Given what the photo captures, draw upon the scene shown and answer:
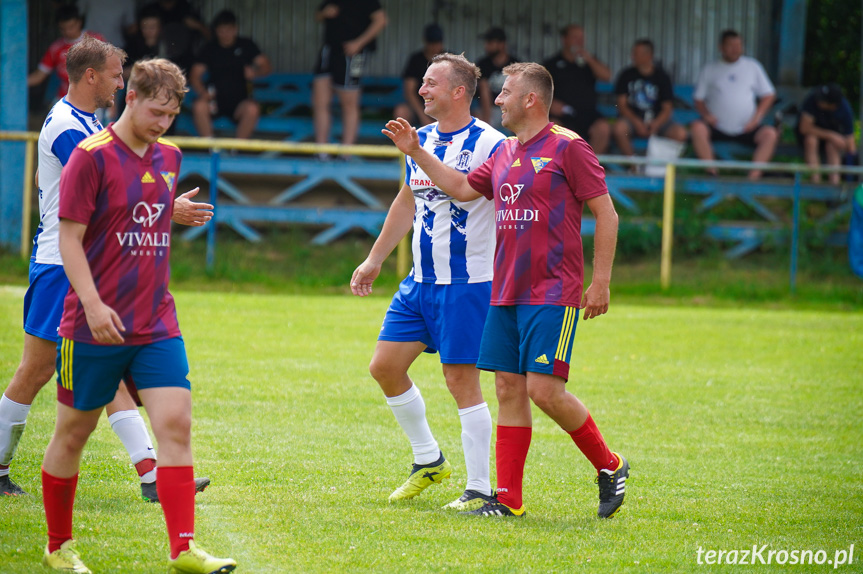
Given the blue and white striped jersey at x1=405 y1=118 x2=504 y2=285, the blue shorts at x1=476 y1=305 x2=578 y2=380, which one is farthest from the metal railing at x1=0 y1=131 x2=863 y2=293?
the blue shorts at x1=476 y1=305 x2=578 y2=380

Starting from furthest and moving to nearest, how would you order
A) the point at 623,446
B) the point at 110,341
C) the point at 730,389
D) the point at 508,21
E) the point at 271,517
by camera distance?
the point at 508,21 < the point at 730,389 < the point at 623,446 < the point at 271,517 < the point at 110,341

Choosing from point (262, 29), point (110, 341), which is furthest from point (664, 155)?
point (110, 341)

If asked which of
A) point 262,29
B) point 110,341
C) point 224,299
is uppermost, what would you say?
point 262,29

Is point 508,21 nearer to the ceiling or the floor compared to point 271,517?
nearer to the ceiling

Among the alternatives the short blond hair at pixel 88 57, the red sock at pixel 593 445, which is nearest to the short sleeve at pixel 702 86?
the red sock at pixel 593 445

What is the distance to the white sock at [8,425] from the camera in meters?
5.25

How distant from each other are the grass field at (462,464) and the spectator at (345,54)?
5.53 m

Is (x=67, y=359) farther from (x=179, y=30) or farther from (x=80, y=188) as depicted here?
(x=179, y=30)

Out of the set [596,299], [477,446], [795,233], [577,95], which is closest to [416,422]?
[477,446]

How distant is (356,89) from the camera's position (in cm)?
1602

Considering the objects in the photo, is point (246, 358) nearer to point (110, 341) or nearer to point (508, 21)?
point (110, 341)

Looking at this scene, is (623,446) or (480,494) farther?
(623,446)

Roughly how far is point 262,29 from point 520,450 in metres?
16.6

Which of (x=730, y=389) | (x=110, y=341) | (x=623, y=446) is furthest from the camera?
(x=730, y=389)
